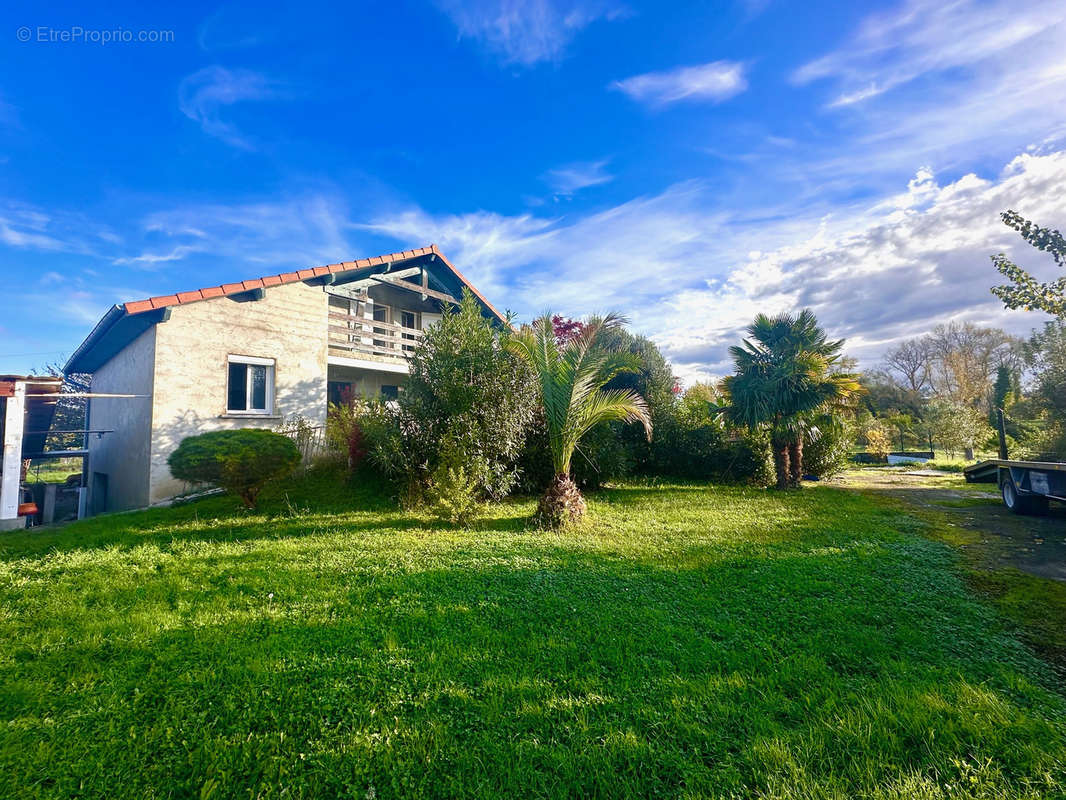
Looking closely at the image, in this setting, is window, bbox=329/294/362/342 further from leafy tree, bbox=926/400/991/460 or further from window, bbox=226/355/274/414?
leafy tree, bbox=926/400/991/460

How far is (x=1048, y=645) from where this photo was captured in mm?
3760

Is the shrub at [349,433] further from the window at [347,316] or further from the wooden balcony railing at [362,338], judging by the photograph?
the window at [347,316]

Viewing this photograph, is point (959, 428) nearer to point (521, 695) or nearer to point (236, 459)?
point (521, 695)

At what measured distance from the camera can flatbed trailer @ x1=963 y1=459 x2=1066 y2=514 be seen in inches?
312

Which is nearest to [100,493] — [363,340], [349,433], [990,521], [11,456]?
[11,456]

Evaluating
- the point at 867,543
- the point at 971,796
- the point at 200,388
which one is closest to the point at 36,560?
the point at 200,388

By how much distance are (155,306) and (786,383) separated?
16128 mm

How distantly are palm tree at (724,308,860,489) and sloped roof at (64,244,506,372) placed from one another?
26.0ft

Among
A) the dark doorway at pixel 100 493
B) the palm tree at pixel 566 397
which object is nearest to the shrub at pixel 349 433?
the palm tree at pixel 566 397

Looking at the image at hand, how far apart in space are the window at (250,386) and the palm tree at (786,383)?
13.7 m

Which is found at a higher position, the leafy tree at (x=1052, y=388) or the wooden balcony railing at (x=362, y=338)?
Result: the wooden balcony railing at (x=362, y=338)

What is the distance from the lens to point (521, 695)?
305 cm

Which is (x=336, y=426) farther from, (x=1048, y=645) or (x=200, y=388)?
(x=1048, y=645)

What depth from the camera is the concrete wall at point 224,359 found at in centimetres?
968
